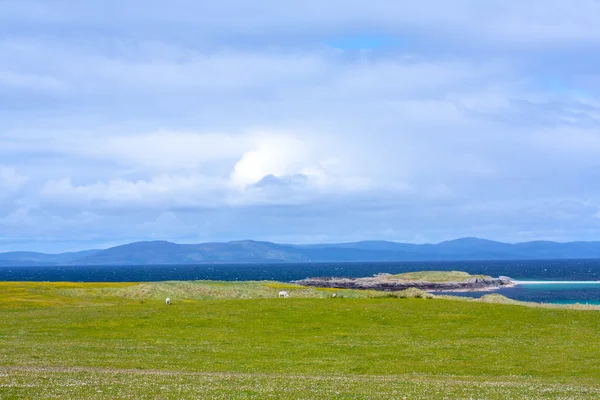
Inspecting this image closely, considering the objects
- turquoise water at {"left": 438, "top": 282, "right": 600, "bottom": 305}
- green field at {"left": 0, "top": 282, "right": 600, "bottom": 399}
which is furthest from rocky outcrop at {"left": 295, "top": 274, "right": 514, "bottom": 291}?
green field at {"left": 0, "top": 282, "right": 600, "bottom": 399}

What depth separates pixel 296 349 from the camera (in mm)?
41188

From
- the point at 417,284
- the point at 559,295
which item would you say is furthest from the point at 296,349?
the point at 417,284

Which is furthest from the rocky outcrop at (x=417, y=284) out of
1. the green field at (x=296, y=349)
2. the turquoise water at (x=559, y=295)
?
the green field at (x=296, y=349)

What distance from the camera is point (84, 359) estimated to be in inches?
1340

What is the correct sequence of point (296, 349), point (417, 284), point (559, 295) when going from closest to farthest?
point (296, 349), point (559, 295), point (417, 284)

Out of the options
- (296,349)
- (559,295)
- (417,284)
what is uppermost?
(296,349)

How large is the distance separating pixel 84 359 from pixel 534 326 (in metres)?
38.2

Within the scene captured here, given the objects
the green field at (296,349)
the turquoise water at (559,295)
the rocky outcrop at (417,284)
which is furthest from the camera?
the rocky outcrop at (417,284)

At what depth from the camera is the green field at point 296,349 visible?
81.6 feet

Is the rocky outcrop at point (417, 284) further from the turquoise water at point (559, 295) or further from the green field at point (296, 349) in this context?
the green field at point (296, 349)

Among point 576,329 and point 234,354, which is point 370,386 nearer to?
point 234,354

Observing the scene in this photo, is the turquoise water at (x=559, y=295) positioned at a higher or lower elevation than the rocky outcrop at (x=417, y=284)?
lower

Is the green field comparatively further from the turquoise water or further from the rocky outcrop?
the rocky outcrop

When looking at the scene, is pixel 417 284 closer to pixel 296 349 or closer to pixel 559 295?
pixel 559 295
